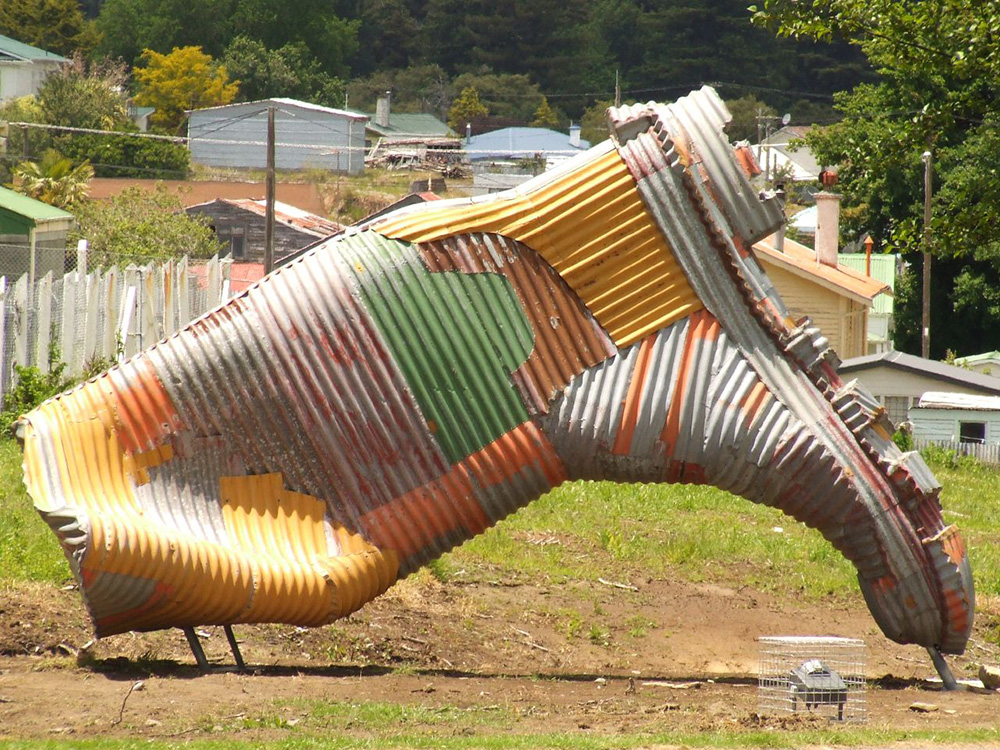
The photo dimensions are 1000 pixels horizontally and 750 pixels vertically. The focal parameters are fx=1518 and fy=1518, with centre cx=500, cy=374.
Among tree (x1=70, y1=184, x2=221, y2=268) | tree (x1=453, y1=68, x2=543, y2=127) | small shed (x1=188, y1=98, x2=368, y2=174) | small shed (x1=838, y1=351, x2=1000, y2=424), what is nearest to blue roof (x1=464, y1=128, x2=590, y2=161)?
small shed (x1=188, y1=98, x2=368, y2=174)

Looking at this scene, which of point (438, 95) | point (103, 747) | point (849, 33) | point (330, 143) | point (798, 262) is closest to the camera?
point (103, 747)

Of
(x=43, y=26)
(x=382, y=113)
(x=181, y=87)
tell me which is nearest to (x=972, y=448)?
(x=382, y=113)

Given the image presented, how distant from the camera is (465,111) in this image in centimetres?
8994

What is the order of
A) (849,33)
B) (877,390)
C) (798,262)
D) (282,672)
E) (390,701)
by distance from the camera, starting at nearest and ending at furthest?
(390,701), (282,672), (849,33), (877,390), (798,262)

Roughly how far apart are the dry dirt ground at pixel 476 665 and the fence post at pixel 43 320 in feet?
22.4

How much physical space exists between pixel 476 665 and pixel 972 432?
1881 cm

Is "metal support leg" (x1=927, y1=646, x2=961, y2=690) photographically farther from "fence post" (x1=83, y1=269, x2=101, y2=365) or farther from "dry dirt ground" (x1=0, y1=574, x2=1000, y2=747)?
"fence post" (x1=83, y1=269, x2=101, y2=365)

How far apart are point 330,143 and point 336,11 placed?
119ft

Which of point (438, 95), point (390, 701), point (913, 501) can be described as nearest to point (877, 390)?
point (913, 501)

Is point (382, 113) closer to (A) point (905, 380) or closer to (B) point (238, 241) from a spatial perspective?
(B) point (238, 241)

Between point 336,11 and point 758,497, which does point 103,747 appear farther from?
point 336,11

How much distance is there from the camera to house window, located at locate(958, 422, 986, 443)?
27.4m

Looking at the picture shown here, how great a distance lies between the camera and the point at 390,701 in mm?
8938

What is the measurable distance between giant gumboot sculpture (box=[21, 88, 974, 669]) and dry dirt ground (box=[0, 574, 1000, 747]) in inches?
24.0
